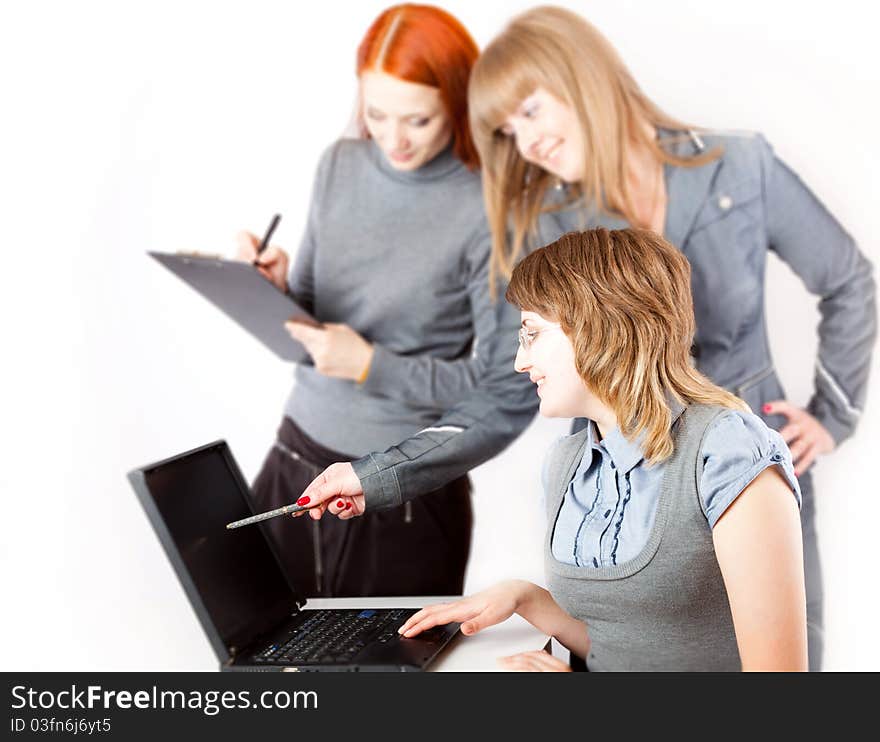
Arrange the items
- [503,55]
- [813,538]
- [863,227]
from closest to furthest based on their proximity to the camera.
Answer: [503,55], [813,538], [863,227]

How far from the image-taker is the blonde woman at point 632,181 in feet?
6.27

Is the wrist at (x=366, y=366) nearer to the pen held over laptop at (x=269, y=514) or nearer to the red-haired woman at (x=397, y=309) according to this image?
the red-haired woman at (x=397, y=309)

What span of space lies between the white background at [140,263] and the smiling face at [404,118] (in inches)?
20.4

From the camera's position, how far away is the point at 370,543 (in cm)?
200

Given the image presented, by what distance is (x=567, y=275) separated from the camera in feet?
4.03

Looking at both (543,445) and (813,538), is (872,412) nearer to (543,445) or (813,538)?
(813,538)

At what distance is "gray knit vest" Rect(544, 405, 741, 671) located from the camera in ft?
3.88

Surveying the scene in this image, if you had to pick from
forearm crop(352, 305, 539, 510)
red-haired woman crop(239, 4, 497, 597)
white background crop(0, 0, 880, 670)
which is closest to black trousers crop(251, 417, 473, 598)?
red-haired woman crop(239, 4, 497, 597)

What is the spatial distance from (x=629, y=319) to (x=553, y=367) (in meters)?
0.10

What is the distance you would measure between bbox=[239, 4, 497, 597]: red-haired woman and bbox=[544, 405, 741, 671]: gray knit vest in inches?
29.1

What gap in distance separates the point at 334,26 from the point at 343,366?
3.07ft

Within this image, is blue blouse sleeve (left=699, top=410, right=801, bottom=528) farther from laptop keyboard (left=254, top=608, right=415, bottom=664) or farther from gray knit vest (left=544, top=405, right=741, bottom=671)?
laptop keyboard (left=254, top=608, right=415, bottom=664)

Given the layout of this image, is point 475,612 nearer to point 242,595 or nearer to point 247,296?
point 242,595

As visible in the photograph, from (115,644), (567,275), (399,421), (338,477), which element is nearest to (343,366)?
(399,421)
